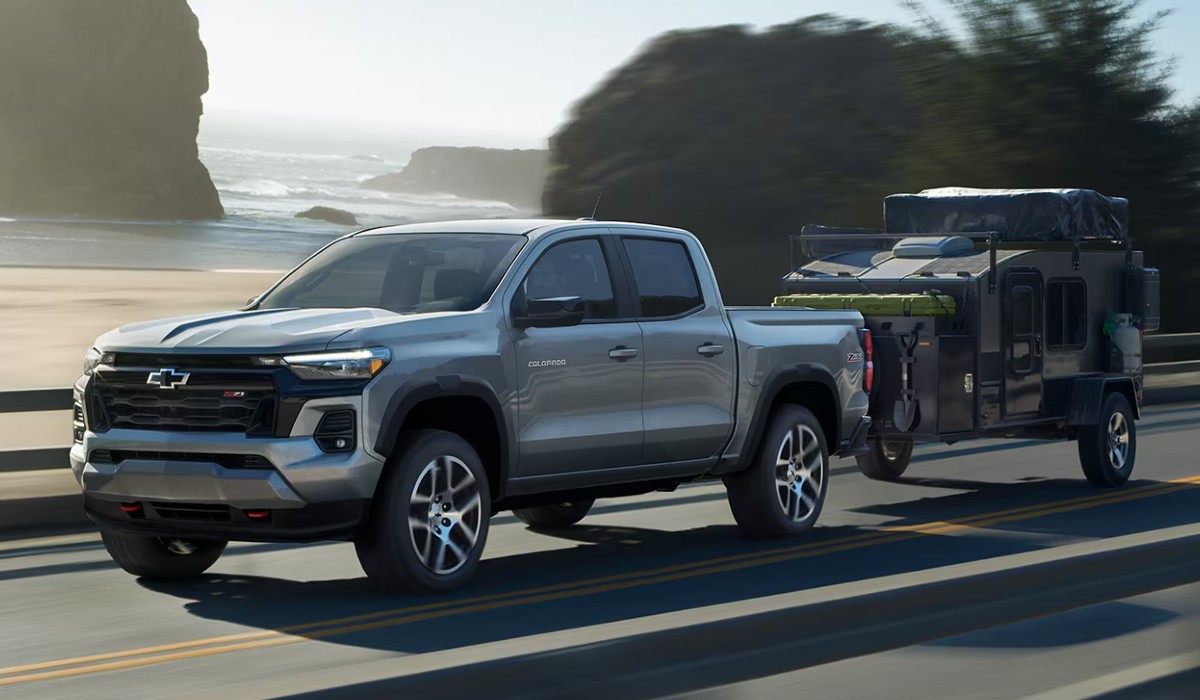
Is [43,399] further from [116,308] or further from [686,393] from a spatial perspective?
[116,308]

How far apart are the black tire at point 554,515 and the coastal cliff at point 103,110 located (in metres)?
128

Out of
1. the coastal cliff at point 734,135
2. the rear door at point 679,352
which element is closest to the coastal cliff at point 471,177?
the coastal cliff at point 734,135

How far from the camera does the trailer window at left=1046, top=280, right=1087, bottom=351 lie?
13.7 meters

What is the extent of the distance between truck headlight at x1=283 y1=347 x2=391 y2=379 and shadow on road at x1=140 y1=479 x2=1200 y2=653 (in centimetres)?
115

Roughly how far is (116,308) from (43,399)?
26.9 meters

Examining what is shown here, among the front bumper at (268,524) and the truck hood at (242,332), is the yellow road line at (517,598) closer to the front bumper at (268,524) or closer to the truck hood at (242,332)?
the front bumper at (268,524)

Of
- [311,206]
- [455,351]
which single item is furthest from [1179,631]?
[311,206]

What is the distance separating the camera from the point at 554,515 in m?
11.7

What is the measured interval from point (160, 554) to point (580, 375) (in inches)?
95.8

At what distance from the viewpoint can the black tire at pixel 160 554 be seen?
9.05m

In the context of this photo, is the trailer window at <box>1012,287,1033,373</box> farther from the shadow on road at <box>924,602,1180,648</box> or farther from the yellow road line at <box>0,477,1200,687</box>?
the shadow on road at <box>924,602,1180,648</box>

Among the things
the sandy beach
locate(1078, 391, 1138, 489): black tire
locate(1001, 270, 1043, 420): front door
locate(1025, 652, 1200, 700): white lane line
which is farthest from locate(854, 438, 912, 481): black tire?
the sandy beach

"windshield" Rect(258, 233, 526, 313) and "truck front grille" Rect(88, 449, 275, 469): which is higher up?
"windshield" Rect(258, 233, 526, 313)

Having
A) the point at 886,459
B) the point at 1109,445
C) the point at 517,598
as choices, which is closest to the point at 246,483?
the point at 517,598
